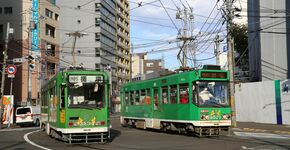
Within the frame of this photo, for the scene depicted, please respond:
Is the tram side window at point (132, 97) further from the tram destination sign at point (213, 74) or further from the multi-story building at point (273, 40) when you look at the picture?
the multi-story building at point (273, 40)

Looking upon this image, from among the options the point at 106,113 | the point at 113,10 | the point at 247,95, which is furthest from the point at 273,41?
the point at 113,10

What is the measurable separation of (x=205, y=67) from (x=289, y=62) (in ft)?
53.8

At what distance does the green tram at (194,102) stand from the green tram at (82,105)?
4.26m

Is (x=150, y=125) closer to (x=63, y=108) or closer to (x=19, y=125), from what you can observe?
(x=63, y=108)

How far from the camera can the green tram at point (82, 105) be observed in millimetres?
16500

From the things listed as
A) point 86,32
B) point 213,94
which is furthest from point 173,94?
point 86,32

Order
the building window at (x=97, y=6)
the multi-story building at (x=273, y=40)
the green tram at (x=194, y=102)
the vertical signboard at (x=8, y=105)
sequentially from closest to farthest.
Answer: the green tram at (x=194, y=102), the multi-story building at (x=273, y=40), the vertical signboard at (x=8, y=105), the building window at (x=97, y=6)

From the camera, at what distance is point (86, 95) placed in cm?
1689

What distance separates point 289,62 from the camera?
33.4 m

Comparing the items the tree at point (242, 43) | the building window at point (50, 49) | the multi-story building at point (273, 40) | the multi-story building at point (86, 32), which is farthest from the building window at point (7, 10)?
the multi-story building at point (273, 40)

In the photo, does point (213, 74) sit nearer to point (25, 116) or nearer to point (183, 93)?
point (183, 93)

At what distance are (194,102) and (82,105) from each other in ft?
17.4

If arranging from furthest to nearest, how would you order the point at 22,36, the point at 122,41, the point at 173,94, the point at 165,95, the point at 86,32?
A: 1. the point at 122,41
2. the point at 86,32
3. the point at 22,36
4. the point at 165,95
5. the point at 173,94

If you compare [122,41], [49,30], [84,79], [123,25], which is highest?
[123,25]
